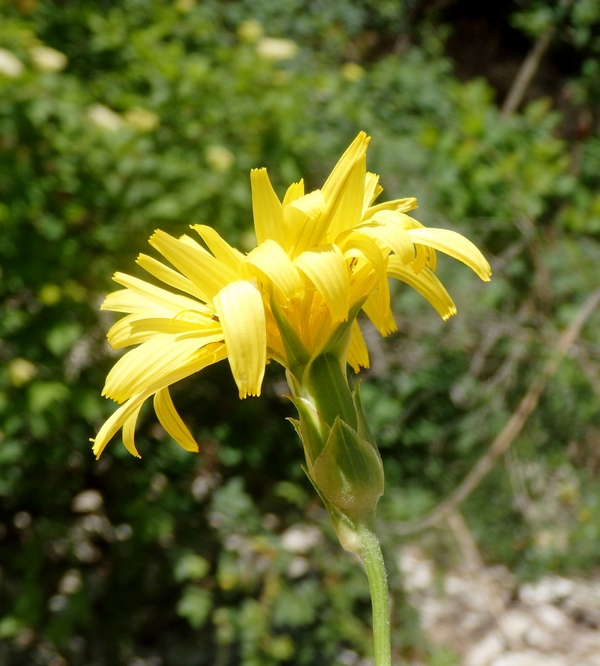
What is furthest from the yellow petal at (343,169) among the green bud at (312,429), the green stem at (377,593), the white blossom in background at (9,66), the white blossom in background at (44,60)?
the white blossom in background at (44,60)

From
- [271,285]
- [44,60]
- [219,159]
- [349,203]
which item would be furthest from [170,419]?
[44,60]

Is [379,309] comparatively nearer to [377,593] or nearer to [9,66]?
[377,593]

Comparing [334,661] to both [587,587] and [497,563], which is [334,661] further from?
[587,587]

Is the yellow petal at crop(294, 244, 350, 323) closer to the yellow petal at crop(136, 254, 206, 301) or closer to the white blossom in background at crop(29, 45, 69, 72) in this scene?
the yellow petal at crop(136, 254, 206, 301)

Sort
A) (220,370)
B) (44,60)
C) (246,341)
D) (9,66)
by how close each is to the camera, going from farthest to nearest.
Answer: (220,370), (44,60), (9,66), (246,341)

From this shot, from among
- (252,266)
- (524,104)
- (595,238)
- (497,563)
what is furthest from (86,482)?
(524,104)

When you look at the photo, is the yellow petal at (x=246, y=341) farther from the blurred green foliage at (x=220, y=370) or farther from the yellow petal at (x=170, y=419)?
the blurred green foliage at (x=220, y=370)
